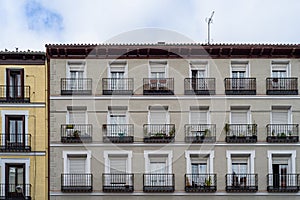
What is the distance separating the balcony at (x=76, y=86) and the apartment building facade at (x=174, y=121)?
0.18 feet

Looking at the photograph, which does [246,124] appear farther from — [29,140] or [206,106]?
[29,140]

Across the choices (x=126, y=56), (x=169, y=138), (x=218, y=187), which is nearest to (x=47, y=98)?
(x=126, y=56)

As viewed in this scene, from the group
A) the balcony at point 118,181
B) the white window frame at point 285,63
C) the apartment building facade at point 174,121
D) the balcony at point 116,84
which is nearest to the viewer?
the balcony at point 118,181

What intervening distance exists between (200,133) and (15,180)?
34.1 ft

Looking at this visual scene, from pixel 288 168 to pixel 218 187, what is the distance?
408cm

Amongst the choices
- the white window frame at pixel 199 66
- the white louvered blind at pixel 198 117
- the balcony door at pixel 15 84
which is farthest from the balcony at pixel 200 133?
the balcony door at pixel 15 84

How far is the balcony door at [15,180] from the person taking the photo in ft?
104

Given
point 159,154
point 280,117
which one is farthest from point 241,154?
point 159,154

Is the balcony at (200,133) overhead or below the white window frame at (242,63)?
below

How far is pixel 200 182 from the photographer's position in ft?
106

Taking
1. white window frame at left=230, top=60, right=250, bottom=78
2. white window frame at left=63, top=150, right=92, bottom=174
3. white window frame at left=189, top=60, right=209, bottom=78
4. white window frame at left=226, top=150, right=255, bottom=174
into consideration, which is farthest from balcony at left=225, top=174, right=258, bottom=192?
white window frame at left=63, top=150, right=92, bottom=174

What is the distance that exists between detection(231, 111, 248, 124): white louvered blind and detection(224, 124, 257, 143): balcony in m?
0.40

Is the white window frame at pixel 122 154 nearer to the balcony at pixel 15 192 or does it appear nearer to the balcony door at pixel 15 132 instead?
the balcony at pixel 15 192

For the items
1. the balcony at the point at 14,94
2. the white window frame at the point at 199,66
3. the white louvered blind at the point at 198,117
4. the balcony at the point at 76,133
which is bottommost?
the balcony at the point at 76,133
